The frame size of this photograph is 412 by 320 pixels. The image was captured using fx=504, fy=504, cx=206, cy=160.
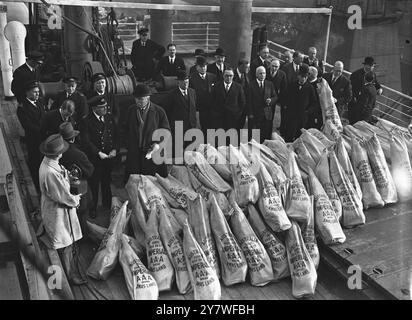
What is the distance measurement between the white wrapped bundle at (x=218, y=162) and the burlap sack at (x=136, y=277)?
142 centimetres

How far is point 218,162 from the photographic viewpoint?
5.74m

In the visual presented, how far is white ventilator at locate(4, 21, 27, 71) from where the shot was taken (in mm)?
8398

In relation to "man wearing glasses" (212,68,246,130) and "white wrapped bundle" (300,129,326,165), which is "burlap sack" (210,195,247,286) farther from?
"man wearing glasses" (212,68,246,130)

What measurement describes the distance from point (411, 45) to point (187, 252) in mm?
23713

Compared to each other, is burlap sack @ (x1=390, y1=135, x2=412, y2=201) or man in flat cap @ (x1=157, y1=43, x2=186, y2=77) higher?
man in flat cap @ (x1=157, y1=43, x2=186, y2=77)

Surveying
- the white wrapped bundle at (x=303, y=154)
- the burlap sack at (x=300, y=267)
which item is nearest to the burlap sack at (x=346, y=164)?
the white wrapped bundle at (x=303, y=154)

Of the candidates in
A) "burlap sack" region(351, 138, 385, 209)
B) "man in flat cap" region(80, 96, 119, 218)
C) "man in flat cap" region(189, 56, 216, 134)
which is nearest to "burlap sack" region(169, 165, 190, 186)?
"man in flat cap" region(80, 96, 119, 218)

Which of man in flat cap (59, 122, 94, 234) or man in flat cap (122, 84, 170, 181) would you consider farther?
man in flat cap (122, 84, 170, 181)

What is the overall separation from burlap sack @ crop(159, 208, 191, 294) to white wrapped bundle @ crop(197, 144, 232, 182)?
3.02 ft

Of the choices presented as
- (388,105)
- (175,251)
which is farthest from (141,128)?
(388,105)

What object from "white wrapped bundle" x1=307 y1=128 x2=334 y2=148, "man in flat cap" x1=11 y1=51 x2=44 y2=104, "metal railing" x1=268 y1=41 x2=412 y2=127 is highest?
"man in flat cap" x1=11 y1=51 x2=44 y2=104

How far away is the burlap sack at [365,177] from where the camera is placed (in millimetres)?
5895
